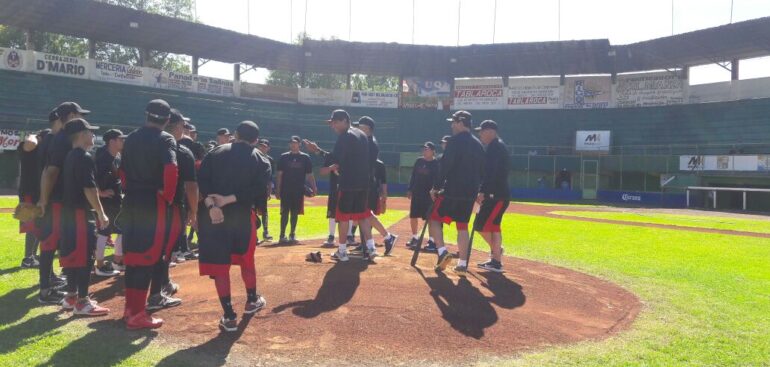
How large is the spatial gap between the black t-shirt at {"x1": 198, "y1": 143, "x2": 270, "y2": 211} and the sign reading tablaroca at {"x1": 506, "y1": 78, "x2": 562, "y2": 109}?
1592 inches

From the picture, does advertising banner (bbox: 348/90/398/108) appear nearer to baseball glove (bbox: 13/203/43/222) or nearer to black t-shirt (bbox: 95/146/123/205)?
black t-shirt (bbox: 95/146/123/205)

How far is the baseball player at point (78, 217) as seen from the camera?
16.6ft

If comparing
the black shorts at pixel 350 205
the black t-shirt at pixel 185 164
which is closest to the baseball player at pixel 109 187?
the black t-shirt at pixel 185 164

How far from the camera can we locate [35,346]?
404 cm

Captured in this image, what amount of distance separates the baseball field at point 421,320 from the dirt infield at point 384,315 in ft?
0.06

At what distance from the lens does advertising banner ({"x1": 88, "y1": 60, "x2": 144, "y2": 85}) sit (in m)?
33.2

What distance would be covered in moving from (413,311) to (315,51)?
4085 centimetres

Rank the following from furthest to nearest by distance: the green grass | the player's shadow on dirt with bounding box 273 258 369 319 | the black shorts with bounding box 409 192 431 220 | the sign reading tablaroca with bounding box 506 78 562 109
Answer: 1. the sign reading tablaroca with bounding box 506 78 562 109
2. the green grass
3. the black shorts with bounding box 409 192 431 220
4. the player's shadow on dirt with bounding box 273 258 369 319

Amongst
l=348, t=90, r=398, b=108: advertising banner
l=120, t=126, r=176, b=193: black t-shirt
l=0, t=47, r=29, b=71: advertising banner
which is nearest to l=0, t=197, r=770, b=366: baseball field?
l=120, t=126, r=176, b=193: black t-shirt

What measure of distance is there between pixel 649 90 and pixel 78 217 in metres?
42.6

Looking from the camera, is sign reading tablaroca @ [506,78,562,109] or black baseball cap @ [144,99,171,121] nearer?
black baseball cap @ [144,99,171,121]

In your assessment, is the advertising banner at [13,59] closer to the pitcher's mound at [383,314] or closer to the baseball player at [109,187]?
the baseball player at [109,187]

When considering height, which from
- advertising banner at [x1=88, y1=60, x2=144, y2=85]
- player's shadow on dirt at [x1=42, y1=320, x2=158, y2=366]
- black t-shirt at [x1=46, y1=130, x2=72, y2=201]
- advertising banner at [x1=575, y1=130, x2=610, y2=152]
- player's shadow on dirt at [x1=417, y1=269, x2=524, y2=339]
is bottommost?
player's shadow on dirt at [x1=42, y1=320, x2=158, y2=366]

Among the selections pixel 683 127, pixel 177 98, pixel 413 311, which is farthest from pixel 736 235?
pixel 177 98
